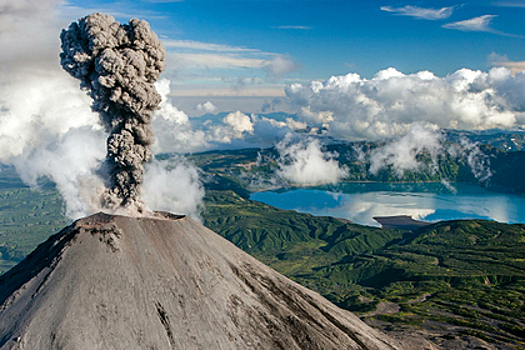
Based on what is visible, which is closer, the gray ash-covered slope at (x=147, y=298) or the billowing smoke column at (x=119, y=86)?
the gray ash-covered slope at (x=147, y=298)

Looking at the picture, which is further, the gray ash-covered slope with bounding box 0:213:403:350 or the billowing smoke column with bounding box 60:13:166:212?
the billowing smoke column with bounding box 60:13:166:212

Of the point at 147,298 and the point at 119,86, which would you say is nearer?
the point at 147,298

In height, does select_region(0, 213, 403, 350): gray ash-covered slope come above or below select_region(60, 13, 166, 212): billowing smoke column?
below

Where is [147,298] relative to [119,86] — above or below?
below

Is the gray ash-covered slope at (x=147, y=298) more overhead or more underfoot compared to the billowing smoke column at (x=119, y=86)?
more underfoot

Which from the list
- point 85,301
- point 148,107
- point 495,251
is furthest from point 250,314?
point 495,251
